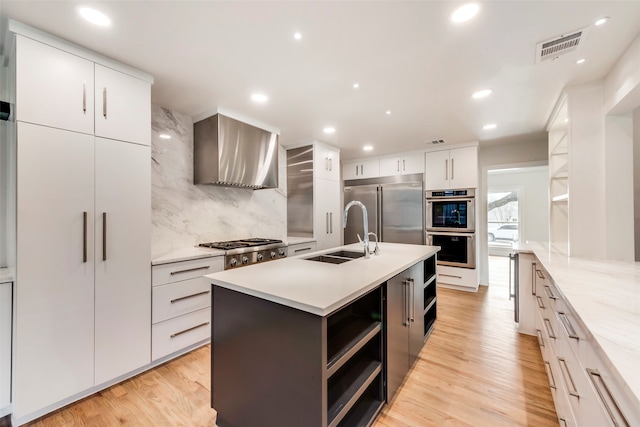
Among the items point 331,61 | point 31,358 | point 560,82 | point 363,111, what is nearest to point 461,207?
point 560,82

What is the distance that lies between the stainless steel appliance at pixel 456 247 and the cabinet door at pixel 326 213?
5.25ft

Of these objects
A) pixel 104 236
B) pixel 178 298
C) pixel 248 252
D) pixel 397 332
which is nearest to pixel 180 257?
pixel 178 298

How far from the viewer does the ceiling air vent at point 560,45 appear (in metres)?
1.57

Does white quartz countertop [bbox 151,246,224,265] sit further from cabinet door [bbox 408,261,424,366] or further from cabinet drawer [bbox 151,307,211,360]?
cabinet door [bbox 408,261,424,366]

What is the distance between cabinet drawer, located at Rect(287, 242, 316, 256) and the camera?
3285 mm

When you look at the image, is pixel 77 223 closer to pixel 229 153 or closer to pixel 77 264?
pixel 77 264

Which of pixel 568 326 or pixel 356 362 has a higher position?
pixel 568 326

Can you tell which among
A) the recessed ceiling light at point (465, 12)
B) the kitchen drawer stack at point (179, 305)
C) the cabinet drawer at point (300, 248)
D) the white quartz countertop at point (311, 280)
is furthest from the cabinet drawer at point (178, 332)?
the recessed ceiling light at point (465, 12)

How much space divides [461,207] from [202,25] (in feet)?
13.1

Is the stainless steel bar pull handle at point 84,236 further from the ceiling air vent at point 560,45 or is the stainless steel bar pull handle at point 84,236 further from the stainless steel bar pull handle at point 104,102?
the ceiling air vent at point 560,45

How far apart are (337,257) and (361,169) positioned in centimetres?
322

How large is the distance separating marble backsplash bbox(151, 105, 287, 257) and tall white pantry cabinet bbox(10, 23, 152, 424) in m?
0.67

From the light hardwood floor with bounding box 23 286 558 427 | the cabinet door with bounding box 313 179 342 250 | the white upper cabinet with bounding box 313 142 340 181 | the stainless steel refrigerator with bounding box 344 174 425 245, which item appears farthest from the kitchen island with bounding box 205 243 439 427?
the stainless steel refrigerator with bounding box 344 174 425 245

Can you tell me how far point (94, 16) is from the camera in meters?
1.44
